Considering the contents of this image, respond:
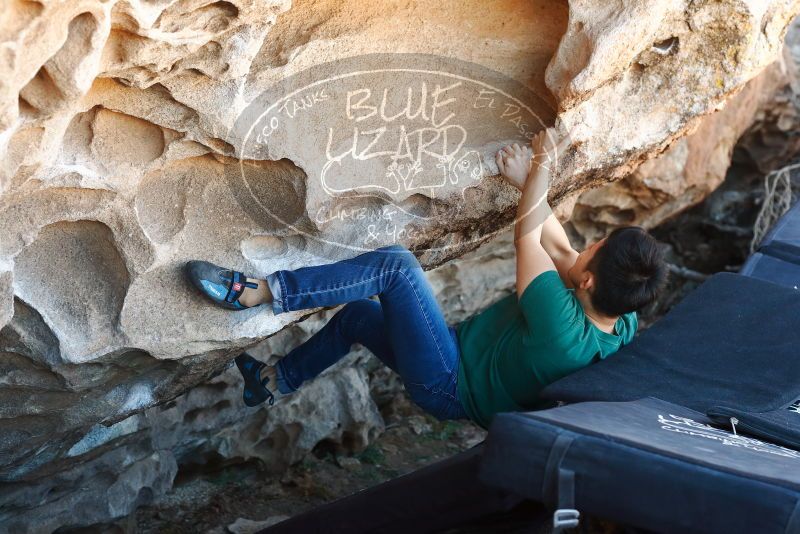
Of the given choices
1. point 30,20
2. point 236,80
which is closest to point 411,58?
point 236,80

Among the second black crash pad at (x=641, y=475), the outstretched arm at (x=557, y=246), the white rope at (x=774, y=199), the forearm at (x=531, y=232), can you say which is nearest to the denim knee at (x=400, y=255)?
the forearm at (x=531, y=232)

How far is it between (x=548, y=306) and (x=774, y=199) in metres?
2.73

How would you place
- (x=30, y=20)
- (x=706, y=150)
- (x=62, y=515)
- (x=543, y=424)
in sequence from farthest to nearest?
1. (x=706, y=150)
2. (x=62, y=515)
3. (x=543, y=424)
4. (x=30, y=20)

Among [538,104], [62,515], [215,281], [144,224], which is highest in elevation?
[538,104]

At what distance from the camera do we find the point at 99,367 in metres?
2.43

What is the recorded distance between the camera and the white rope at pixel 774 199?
4520 mm

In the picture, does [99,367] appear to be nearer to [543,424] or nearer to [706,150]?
[543,424]

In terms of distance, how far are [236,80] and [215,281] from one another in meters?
0.49

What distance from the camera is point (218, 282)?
93.8 inches

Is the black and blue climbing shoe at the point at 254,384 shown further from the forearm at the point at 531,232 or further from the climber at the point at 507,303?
the forearm at the point at 531,232

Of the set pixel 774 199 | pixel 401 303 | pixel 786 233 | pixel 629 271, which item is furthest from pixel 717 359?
pixel 774 199

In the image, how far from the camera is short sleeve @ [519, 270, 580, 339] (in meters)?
2.36

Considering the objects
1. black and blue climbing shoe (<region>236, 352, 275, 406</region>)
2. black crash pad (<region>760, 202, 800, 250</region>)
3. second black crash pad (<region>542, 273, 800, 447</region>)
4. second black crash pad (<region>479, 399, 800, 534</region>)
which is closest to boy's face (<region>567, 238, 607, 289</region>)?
second black crash pad (<region>542, 273, 800, 447</region>)

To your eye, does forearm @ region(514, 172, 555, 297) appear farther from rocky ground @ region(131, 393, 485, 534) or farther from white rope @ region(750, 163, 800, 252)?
white rope @ region(750, 163, 800, 252)
